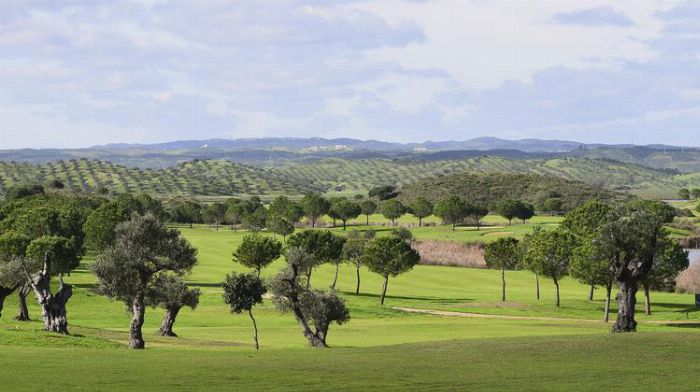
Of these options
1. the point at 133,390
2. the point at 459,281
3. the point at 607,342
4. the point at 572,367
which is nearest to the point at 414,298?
the point at 459,281

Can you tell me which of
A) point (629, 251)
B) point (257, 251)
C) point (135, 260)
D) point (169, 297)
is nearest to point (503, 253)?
point (257, 251)

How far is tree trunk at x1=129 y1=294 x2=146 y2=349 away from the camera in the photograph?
56.9 meters

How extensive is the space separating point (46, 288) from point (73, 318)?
18529mm

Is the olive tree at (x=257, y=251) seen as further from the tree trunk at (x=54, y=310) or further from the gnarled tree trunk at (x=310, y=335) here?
the gnarled tree trunk at (x=310, y=335)

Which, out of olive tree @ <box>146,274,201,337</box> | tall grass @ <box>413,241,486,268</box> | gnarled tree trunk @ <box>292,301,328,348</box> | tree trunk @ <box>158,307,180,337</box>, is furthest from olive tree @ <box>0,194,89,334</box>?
tall grass @ <box>413,241,486,268</box>

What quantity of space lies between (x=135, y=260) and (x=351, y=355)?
19.8 meters

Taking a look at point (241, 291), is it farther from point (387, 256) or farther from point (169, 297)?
point (387, 256)

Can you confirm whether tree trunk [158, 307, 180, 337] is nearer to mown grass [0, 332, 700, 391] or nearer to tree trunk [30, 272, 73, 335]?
tree trunk [30, 272, 73, 335]

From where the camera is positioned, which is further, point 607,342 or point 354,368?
point 607,342

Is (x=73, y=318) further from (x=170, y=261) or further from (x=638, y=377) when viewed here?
(x=638, y=377)

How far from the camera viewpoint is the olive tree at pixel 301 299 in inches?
2478

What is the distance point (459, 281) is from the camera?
457 ft

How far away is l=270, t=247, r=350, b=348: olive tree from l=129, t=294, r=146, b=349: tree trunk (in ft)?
→ 30.5

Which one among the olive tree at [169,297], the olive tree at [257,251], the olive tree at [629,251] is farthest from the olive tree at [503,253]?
the olive tree at [169,297]
